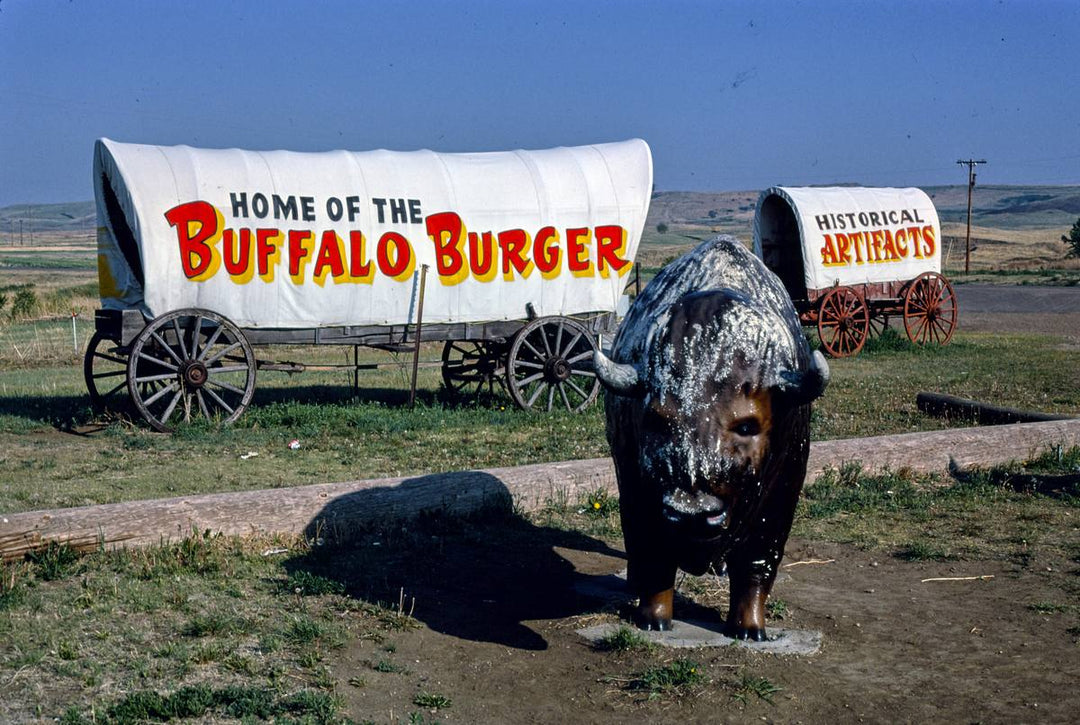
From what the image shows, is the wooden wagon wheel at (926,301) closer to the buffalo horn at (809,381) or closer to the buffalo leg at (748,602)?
the buffalo leg at (748,602)

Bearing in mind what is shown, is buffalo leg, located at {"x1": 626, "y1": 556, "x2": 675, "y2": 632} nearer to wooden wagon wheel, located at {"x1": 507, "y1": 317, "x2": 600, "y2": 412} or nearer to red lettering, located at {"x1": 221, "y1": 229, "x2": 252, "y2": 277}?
wooden wagon wheel, located at {"x1": 507, "y1": 317, "x2": 600, "y2": 412}

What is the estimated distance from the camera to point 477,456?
10.5m

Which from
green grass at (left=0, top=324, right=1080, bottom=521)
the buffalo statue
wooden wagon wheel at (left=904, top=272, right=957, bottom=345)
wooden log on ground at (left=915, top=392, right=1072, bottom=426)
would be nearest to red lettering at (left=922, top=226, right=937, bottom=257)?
wooden wagon wheel at (left=904, top=272, right=957, bottom=345)

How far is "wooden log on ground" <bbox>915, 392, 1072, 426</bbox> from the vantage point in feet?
37.6

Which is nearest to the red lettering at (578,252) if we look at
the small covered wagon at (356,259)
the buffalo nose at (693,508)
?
the small covered wagon at (356,259)

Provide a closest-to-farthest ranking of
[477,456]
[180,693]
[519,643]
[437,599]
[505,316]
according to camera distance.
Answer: [180,693], [519,643], [437,599], [477,456], [505,316]

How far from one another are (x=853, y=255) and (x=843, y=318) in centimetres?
113

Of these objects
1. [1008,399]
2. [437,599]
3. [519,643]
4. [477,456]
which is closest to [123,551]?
[437,599]

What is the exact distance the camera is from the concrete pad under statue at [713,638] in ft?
18.6

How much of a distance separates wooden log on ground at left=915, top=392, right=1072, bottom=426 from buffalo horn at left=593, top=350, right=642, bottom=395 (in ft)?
24.9

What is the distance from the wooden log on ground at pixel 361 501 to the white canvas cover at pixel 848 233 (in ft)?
32.5

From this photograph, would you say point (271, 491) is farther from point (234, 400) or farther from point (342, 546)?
point (234, 400)

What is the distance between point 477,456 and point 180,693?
5841mm

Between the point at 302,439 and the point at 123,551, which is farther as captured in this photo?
the point at 302,439
